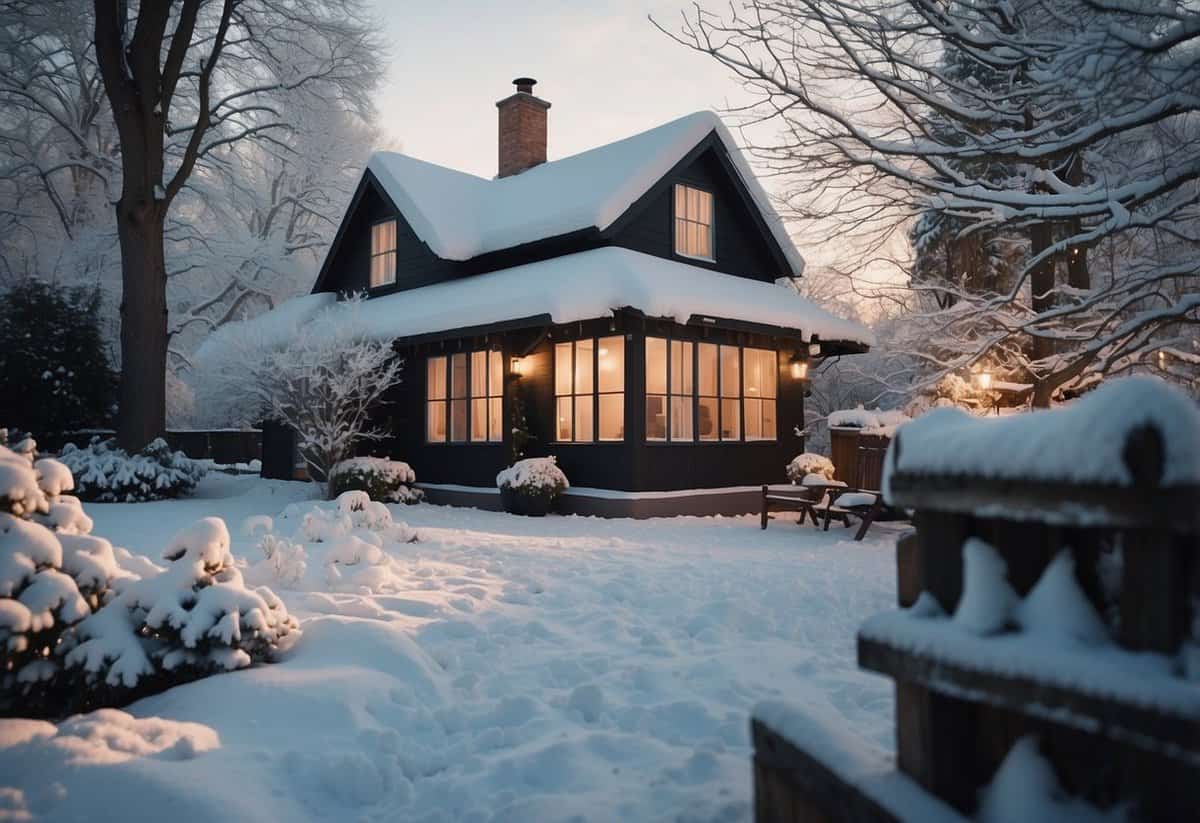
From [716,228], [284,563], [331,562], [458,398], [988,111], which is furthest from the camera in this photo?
[716,228]

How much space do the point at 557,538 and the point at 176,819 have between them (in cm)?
671

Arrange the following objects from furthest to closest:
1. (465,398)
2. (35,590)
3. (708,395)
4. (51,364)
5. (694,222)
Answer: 1. (51,364)
2. (694,222)
3. (465,398)
4. (708,395)
5. (35,590)

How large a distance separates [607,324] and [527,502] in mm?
3143

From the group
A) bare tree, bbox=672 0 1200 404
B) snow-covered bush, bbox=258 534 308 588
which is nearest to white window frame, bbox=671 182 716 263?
bare tree, bbox=672 0 1200 404

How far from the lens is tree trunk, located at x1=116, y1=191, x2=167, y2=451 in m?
14.5

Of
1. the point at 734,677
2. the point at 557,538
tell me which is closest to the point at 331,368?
the point at 557,538

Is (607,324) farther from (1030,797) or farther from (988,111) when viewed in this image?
(1030,797)

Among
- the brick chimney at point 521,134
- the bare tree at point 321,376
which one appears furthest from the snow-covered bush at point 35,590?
the brick chimney at point 521,134

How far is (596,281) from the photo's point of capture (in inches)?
456

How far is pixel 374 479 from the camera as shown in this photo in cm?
1290

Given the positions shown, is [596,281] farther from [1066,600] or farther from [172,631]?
[1066,600]

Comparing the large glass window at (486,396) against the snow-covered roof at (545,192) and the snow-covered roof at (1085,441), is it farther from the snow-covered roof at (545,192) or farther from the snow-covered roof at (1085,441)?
the snow-covered roof at (1085,441)

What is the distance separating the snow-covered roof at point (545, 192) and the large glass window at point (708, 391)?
2.67m

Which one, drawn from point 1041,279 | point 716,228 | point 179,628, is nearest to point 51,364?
point 716,228
